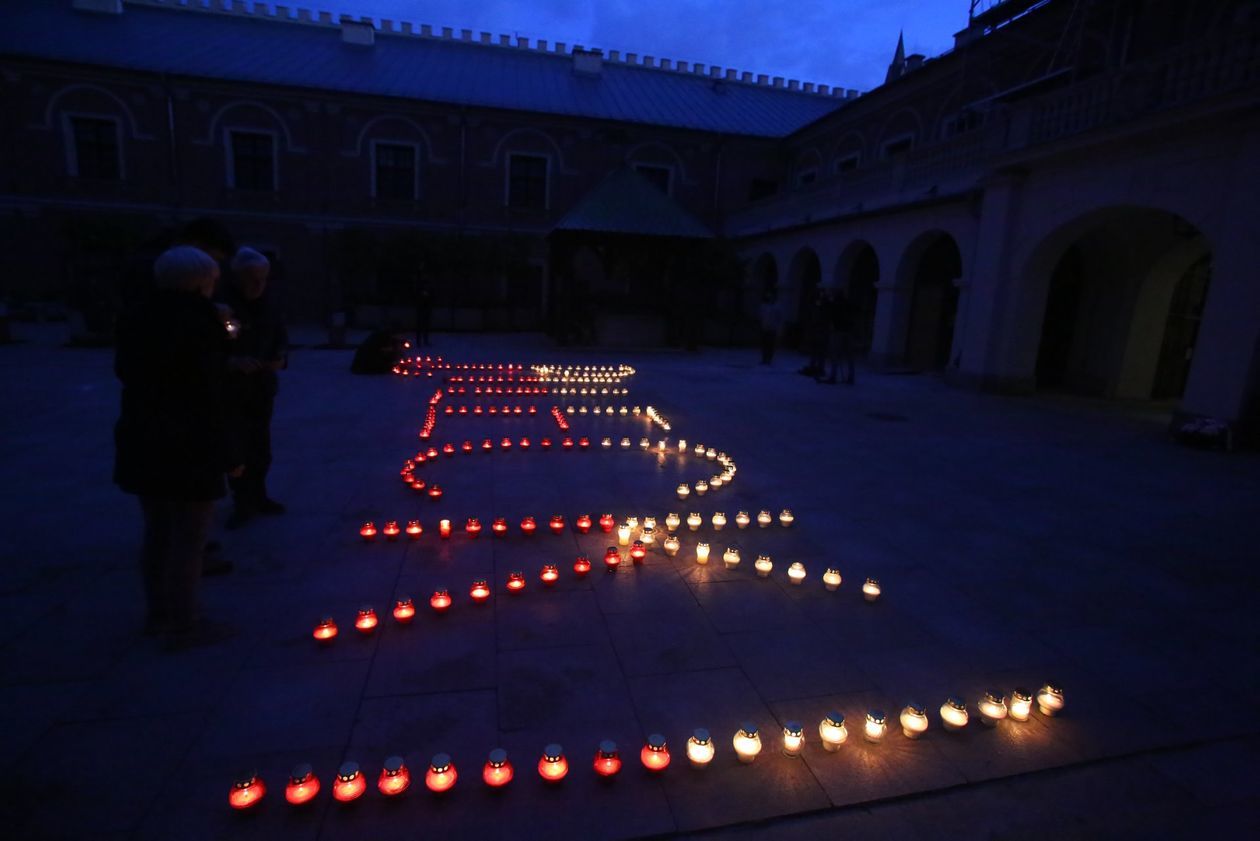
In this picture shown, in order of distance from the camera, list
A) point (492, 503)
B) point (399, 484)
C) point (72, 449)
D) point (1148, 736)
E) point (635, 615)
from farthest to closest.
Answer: point (72, 449), point (399, 484), point (492, 503), point (635, 615), point (1148, 736)

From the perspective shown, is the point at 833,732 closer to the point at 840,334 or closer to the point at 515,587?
the point at 515,587

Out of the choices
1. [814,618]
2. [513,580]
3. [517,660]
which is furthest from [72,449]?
[814,618]

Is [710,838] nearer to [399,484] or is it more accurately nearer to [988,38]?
[399,484]

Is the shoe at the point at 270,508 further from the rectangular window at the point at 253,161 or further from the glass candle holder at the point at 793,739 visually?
the rectangular window at the point at 253,161

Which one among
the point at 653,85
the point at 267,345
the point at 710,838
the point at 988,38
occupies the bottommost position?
the point at 710,838

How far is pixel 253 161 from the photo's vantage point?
24.6 m

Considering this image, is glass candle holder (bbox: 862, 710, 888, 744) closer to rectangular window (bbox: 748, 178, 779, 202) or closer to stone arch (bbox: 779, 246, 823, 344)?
stone arch (bbox: 779, 246, 823, 344)

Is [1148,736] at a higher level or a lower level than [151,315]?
lower

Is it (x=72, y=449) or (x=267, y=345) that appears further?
(x=72, y=449)

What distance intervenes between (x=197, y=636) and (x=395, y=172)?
26299mm

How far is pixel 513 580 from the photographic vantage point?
12.6 feet

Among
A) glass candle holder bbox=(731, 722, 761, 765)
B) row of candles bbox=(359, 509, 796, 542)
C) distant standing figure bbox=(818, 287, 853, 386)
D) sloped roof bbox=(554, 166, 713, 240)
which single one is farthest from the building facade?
glass candle holder bbox=(731, 722, 761, 765)

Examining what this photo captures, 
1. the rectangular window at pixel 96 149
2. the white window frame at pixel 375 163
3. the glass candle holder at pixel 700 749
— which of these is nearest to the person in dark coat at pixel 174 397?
the glass candle holder at pixel 700 749

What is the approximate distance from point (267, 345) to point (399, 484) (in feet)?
5.54
